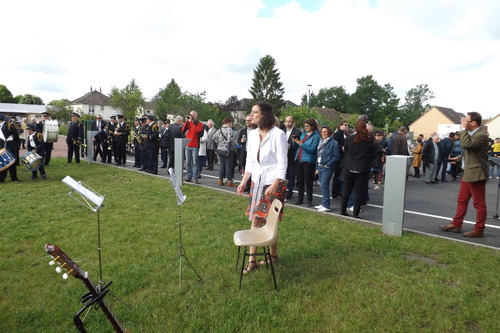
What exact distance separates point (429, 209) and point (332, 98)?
332ft

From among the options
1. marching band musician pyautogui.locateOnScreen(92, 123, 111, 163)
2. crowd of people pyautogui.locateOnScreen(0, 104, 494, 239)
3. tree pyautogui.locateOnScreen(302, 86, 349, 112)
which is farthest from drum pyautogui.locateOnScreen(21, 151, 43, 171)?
tree pyautogui.locateOnScreen(302, 86, 349, 112)

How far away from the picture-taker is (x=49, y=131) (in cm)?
1416

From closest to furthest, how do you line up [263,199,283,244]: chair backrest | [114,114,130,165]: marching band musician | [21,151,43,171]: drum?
[263,199,283,244]: chair backrest → [21,151,43,171]: drum → [114,114,130,165]: marching band musician

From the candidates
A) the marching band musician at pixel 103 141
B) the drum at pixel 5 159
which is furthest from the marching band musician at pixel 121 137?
the drum at pixel 5 159

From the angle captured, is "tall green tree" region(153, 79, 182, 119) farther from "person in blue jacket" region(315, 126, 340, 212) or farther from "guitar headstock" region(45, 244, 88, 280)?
"guitar headstock" region(45, 244, 88, 280)

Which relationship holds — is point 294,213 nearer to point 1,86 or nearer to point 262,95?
point 262,95

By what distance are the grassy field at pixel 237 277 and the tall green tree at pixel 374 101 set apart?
292 ft

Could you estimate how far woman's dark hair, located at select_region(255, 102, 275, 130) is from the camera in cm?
442

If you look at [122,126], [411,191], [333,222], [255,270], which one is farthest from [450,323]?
[122,126]

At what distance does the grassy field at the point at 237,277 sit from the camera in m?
3.57

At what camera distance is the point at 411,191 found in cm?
1208

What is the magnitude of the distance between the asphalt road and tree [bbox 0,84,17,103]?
106 m

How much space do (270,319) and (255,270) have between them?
118cm

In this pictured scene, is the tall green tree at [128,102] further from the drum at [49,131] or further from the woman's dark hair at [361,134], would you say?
the woman's dark hair at [361,134]
